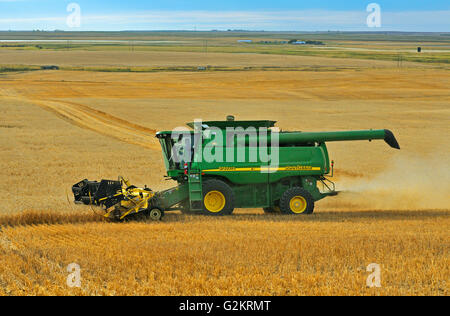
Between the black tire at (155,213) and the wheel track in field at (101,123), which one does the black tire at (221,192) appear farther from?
the wheel track in field at (101,123)

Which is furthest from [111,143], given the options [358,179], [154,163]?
[358,179]

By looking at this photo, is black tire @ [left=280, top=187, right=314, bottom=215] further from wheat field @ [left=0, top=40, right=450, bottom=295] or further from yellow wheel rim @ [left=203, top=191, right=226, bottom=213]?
yellow wheel rim @ [left=203, top=191, right=226, bottom=213]

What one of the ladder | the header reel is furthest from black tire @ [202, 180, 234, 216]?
the header reel

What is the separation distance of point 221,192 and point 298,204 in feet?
7.13

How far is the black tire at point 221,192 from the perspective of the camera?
15070mm

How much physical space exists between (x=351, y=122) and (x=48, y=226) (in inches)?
1129

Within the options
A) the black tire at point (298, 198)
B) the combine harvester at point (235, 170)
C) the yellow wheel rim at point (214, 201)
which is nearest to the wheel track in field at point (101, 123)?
the combine harvester at point (235, 170)

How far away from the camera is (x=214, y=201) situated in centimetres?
1521

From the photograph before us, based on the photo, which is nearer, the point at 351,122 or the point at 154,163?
the point at 154,163

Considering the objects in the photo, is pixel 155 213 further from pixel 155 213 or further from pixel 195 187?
pixel 195 187

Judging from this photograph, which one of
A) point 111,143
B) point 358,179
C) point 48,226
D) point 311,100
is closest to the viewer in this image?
point 48,226

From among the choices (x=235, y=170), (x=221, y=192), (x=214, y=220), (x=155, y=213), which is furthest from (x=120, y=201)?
(x=235, y=170)

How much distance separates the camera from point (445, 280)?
875 centimetres
